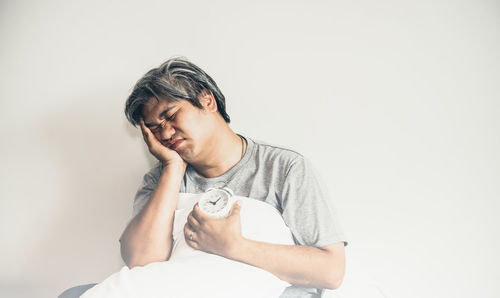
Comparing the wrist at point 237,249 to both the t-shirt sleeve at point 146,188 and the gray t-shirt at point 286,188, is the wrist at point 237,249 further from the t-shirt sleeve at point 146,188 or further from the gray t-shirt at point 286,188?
the t-shirt sleeve at point 146,188

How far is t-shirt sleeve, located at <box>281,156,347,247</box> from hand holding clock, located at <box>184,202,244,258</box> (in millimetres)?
120

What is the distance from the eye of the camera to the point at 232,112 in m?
0.91

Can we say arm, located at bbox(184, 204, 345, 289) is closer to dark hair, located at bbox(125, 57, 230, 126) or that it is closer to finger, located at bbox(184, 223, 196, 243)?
finger, located at bbox(184, 223, 196, 243)

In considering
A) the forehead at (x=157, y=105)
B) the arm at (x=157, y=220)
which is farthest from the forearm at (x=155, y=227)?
the forehead at (x=157, y=105)

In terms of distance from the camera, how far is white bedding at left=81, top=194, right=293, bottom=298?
56cm

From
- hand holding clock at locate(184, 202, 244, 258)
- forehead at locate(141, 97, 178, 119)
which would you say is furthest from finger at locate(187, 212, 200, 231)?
forehead at locate(141, 97, 178, 119)

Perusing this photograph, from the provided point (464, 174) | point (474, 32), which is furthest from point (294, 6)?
point (464, 174)

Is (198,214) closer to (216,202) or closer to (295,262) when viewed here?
(216,202)

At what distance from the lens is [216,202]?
2.30 feet

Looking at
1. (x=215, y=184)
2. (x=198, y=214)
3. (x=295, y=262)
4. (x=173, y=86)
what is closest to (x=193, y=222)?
(x=198, y=214)

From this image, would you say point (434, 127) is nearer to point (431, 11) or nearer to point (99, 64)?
point (431, 11)

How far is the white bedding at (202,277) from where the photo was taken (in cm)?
56

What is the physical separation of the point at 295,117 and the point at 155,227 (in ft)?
1.47

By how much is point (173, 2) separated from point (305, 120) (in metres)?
0.56
